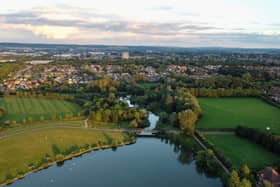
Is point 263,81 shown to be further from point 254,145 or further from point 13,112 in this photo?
point 13,112

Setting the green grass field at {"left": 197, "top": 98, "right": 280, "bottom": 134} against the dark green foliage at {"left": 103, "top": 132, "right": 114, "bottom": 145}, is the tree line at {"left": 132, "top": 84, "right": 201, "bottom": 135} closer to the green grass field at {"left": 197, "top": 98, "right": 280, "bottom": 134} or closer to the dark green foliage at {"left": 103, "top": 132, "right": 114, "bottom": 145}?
the green grass field at {"left": 197, "top": 98, "right": 280, "bottom": 134}

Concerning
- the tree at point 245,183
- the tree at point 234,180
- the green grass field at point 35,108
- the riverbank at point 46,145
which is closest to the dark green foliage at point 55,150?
the riverbank at point 46,145

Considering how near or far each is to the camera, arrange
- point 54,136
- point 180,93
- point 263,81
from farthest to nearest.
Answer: point 263,81
point 180,93
point 54,136

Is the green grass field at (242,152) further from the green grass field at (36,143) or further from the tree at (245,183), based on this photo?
the green grass field at (36,143)

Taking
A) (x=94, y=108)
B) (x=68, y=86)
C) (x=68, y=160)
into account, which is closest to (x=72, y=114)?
(x=94, y=108)

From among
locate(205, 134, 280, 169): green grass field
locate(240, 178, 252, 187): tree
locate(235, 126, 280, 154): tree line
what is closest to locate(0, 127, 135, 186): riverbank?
locate(205, 134, 280, 169): green grass field

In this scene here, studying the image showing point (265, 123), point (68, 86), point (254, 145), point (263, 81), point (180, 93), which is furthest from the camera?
point (263, 81)
